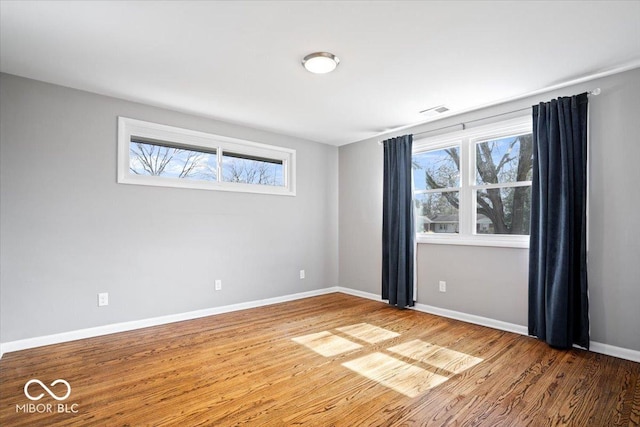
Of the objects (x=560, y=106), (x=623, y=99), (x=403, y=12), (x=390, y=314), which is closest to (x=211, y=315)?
(x=390, y=314)

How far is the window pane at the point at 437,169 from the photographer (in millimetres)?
4109

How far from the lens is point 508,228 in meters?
3.59

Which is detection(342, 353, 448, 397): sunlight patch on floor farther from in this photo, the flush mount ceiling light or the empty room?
the flush mount ceiling light

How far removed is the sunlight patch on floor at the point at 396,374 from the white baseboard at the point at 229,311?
1535mm

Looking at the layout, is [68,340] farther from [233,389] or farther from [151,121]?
[151,121]

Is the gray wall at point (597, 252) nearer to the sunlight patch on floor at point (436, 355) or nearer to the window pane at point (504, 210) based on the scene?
the window pane at point (504, 210)

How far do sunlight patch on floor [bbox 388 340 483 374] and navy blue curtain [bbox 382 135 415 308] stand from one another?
128cm

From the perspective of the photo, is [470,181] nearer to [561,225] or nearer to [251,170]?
[561,225]

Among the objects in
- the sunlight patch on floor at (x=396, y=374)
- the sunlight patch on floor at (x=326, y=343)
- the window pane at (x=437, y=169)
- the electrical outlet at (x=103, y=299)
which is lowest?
the sunlight patch on floor at (x=326, y=343)

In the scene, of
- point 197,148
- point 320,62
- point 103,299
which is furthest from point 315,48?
point 103,299

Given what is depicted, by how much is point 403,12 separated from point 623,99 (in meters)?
2.23

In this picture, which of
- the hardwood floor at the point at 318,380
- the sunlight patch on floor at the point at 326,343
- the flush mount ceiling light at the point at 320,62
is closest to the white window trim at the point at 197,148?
the hardwood floor at the point at 318,380

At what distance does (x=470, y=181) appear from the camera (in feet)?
12.8

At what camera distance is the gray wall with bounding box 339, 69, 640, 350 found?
275cm
